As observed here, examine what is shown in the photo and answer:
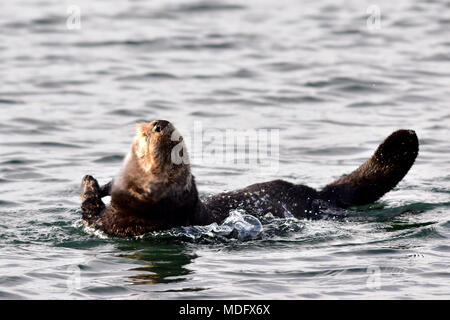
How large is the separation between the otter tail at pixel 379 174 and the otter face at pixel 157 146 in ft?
6.46

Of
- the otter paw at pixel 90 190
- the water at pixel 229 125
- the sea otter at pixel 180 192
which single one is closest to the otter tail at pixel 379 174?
the sea otter at pixel 180 192

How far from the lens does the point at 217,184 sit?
9414mm

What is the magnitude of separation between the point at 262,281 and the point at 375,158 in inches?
82.3

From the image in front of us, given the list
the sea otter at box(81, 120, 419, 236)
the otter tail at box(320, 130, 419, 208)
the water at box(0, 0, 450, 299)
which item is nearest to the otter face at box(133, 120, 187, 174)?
the sea otter at box(81, 120, 419, 236)

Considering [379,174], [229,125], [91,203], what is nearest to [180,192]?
[91,203]

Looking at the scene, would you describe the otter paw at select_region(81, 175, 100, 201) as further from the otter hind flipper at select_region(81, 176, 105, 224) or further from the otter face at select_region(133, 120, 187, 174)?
the otter face at select_region(133, 120, 187, 174)

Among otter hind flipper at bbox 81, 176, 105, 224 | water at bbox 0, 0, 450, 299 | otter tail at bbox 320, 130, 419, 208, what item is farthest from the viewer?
otter tail at bbox 320, 130, 419, 208

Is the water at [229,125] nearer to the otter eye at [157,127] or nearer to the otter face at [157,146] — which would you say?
the otter face at [157,146]

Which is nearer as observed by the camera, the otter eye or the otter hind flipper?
the otter eye

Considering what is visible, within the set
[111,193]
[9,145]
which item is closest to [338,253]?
[111,193]

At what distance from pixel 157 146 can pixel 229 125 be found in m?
5.30

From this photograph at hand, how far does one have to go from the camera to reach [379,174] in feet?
25.8

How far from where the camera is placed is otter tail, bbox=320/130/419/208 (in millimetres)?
7707

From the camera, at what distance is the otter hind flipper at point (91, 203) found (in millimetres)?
7145
